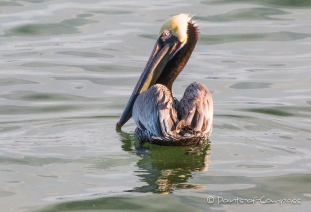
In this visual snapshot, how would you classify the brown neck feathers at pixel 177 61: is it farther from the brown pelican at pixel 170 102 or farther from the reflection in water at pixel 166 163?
the reflection in water at pixel 166 163

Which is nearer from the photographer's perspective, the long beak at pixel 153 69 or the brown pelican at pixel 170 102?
the brown pelican at pixel 170 102

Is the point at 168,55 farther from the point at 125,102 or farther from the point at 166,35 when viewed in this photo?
the point at 125,102

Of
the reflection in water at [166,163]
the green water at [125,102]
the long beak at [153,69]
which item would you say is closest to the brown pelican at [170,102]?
the long beak at [153,69]

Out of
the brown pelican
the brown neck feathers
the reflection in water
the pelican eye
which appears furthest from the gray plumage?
the pelican eye

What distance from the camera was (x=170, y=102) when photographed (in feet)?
24.3

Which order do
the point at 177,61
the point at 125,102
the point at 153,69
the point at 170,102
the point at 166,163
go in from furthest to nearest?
the point at 125,102
the point at 177,61
the point at 153,69
the point at 170,102
the point at 166,163

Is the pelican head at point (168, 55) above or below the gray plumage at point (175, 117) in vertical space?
above

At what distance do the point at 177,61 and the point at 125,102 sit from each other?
1319 millimetres

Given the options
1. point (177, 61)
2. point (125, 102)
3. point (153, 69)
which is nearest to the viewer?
point (153, 69)

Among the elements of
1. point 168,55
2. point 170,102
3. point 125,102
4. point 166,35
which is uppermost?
point 166,35

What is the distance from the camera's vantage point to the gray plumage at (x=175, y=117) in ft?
23.5

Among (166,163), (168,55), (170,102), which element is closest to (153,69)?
(168,55)

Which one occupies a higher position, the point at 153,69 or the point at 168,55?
the point at 168,55

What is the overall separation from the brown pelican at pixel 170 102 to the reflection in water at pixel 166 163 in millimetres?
150
